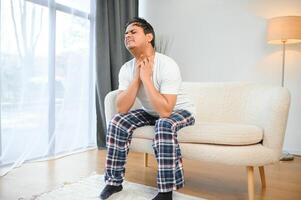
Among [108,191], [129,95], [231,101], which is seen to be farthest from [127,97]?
[231,101]

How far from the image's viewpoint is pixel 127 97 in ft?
5.51

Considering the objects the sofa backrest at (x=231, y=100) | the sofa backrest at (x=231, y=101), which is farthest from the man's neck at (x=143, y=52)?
the sofa backrest at (x=231, y=100)

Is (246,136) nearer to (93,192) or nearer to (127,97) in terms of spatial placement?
(127,97)

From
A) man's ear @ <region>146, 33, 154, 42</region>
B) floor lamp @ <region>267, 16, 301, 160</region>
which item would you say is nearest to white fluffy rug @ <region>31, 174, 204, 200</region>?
man's ear @ <region>146, 33, 154, 42</region>

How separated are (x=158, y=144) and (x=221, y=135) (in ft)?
1.17

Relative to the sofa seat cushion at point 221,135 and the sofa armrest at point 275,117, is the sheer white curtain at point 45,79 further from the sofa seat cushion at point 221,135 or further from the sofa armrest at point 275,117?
the sofa armrest at point 275,117

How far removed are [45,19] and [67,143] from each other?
117 centimetres

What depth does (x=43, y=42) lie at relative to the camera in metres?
2.49

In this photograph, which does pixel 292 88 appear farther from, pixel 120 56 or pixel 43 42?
pixel 43 42

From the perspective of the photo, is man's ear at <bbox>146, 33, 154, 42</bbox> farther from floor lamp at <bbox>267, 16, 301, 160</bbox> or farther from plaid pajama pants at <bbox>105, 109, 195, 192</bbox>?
floor lamp at <bbox>267, 16, 301, 160</bbox>

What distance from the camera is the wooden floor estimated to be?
5.75 ft

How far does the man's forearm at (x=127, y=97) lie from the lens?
1.66m

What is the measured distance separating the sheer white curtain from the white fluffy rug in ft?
2.27

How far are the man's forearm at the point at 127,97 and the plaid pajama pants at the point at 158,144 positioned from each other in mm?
45
